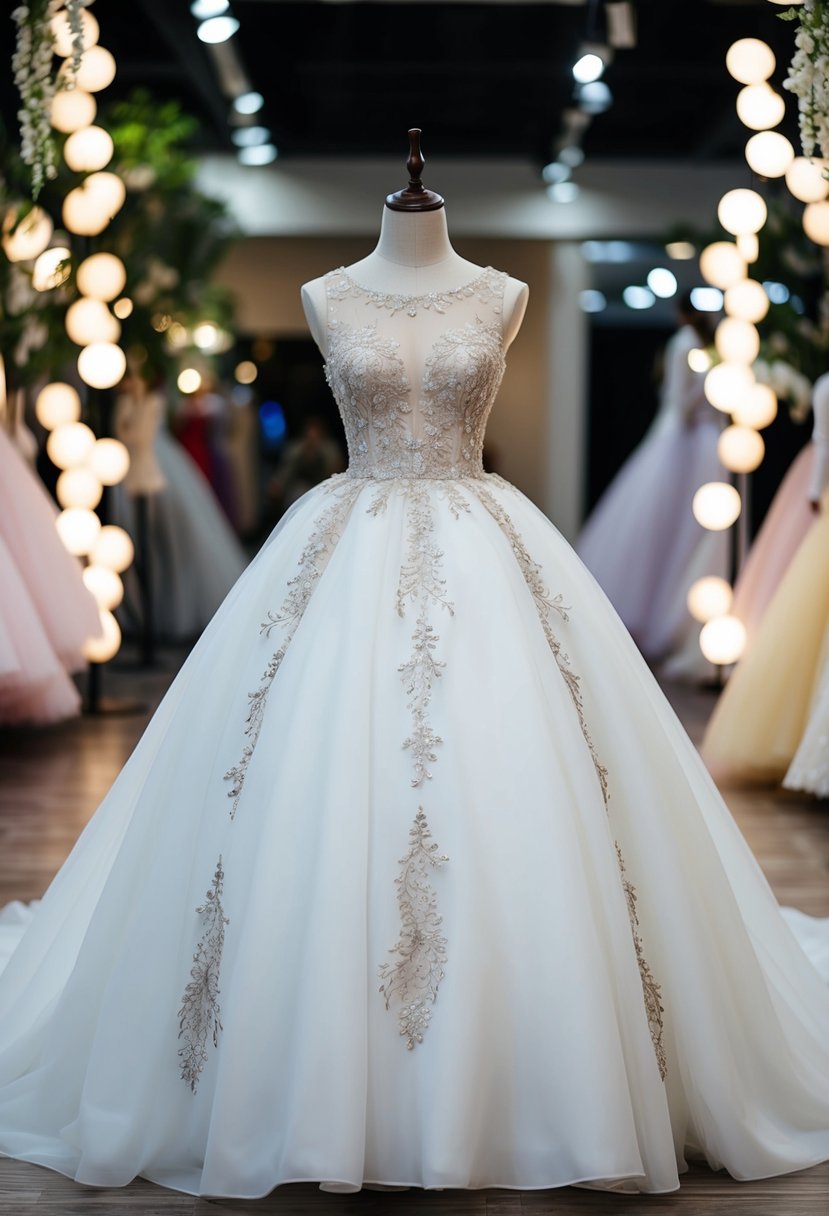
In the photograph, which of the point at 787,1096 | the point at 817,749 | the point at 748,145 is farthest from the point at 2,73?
the point at 787,1096

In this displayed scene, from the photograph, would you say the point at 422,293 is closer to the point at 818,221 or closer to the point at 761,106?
the point at 818,221

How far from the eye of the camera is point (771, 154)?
5473mm

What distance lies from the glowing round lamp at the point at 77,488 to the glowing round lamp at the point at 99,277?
29.2 inches

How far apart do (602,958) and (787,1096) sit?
1.74 ft

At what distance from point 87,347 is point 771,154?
2.90 m

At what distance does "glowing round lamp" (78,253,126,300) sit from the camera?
6091 millimetres

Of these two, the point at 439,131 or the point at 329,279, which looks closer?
the point at 329,279

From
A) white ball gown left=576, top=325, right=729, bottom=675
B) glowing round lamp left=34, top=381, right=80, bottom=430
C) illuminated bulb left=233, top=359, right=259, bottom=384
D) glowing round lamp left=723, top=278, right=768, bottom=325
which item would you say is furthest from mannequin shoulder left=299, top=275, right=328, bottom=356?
illuminated bulb left=233, top=359, right=259, bottom=384

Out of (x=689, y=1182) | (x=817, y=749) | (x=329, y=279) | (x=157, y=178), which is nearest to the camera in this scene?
(x=689, y=1182)

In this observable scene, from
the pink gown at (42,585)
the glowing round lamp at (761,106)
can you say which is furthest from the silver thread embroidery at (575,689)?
the glowing round lamp at (761,106)

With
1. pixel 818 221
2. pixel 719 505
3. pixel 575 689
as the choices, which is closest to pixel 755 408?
pixel 719 505

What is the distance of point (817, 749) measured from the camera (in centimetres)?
456

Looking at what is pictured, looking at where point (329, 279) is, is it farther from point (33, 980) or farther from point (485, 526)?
point (33, 980)

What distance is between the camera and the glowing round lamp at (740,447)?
6191 mm
